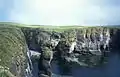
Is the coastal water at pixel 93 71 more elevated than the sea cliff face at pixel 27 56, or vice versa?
the sea cliff face at pixel 27 56

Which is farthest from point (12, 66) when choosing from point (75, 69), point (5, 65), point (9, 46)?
point (75, 69)

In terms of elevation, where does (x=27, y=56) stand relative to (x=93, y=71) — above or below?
above

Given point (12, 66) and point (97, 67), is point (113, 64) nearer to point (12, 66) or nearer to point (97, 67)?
point (97, 67)

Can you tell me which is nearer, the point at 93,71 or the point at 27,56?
the point at 27,56

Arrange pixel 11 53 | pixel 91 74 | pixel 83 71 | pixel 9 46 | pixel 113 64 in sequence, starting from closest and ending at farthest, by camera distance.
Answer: pixel 11 53 → pixel 9 46 → pixel 91 74 → pixel 83 71 → pixel 113 64

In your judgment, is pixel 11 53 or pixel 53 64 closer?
pixel 11 53

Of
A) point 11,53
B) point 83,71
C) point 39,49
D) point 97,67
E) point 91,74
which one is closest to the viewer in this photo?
point 11,53

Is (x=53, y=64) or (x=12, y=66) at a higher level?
(x=12, y=66)

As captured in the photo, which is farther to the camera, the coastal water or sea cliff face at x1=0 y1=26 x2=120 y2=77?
the coastal water

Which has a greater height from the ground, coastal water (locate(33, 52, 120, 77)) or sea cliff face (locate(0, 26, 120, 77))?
sea cliff face (locate(0, 26, 120, 77))

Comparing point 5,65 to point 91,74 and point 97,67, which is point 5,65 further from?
point 97,67

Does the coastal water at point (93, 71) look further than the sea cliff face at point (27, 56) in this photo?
Yes
